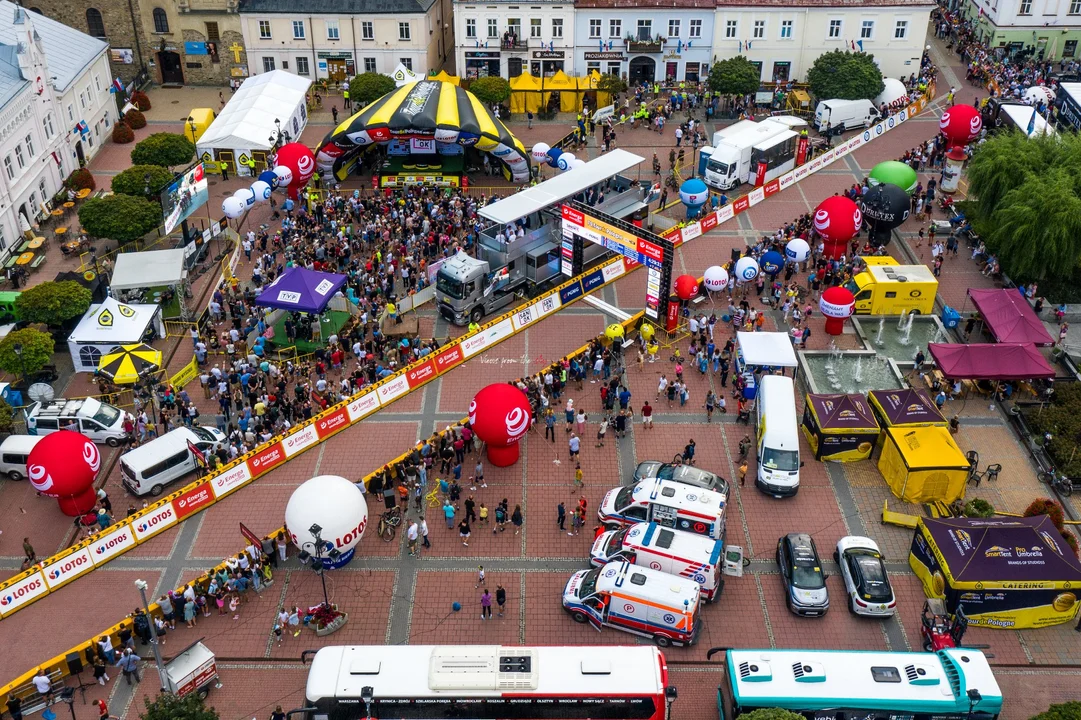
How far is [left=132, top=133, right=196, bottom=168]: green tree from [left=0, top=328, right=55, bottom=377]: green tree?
1785 cm

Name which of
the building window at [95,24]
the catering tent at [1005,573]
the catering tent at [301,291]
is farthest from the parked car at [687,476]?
the building window at [95,24]

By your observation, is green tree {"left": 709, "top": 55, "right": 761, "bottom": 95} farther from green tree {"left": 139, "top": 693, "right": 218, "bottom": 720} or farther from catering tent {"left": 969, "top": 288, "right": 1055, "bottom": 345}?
green tree {"left": 139, "top": 693, "right": 218, "bottom": 720}

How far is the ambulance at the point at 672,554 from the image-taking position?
31219 millimetres

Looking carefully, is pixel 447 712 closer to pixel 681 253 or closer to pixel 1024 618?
pixel 1024 618

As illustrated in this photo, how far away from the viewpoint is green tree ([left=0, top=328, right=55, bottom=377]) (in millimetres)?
40594

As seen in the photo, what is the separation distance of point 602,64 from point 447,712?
53.3 m

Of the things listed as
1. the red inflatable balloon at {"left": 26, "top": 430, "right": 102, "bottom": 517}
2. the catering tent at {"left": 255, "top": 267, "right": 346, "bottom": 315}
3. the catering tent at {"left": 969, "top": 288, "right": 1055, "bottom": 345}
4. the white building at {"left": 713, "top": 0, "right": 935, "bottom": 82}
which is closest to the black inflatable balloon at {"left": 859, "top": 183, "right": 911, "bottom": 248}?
the catering tent at {"left": 969, "top": 288, "right": 1055, "bottom": 345}

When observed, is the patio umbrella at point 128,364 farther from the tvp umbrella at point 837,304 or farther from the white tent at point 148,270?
the tvp umbrella at point 837,304

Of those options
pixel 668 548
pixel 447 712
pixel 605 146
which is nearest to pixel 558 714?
pixel 447 712

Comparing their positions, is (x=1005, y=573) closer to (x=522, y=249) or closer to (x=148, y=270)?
(x=522, y=249)

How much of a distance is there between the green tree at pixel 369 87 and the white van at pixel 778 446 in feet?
124

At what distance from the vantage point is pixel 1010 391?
135 feet

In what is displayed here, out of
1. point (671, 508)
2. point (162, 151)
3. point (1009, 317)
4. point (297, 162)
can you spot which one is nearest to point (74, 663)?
point (671, 508)

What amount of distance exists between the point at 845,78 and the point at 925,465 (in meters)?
37.6
